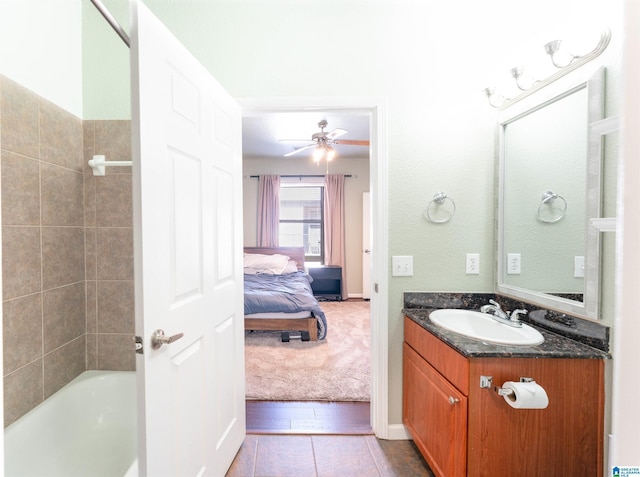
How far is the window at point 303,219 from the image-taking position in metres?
5.79

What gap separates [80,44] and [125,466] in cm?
224

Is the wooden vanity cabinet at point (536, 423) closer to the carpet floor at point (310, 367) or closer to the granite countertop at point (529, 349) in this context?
the granite countertop at point (529, 349)

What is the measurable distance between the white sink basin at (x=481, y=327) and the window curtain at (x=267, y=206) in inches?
163

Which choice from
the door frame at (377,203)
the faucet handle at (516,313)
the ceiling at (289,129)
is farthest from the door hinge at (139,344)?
the ceiling at (289,129)

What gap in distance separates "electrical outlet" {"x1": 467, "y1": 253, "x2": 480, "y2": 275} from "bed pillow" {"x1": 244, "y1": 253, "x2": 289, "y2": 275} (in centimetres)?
323

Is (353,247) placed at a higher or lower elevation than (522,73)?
lower

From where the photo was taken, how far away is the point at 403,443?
1826mm

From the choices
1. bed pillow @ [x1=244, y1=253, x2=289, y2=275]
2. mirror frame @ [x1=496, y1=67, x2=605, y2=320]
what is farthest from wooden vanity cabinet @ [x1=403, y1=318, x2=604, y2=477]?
bed pillow @ [x1=244, y1=253, x2=289, y2=275]

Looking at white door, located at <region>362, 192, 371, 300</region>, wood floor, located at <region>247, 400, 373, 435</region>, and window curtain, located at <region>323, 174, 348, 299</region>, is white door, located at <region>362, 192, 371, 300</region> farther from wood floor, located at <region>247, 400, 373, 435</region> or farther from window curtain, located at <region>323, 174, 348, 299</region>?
wood floor, located at <region>247, 400, 373, 435</region>

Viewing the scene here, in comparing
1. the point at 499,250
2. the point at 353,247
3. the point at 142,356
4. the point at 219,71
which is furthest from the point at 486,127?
the point at 353,247

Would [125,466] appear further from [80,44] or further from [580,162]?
[580,162]

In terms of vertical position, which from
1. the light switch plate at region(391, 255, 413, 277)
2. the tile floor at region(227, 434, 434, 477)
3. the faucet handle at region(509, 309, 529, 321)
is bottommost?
the tile floor at region(227, 434, 434, 477)

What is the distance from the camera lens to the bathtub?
131 cm

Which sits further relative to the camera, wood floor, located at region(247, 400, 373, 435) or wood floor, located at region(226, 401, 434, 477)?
wood floor, located at region(247, 400, 373, 435)
